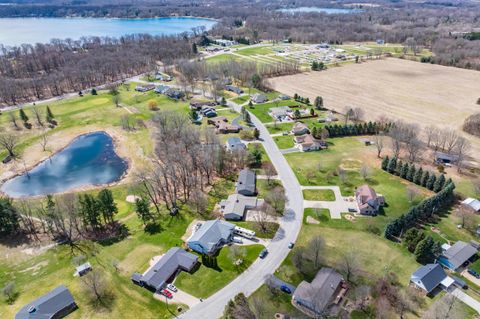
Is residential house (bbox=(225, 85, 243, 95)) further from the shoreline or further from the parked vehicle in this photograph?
the parked vehicle

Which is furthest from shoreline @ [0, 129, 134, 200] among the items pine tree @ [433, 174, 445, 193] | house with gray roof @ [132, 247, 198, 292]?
pine tree @ [433, 174, 445, 193]

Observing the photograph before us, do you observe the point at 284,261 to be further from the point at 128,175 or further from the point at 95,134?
the point at 95,134

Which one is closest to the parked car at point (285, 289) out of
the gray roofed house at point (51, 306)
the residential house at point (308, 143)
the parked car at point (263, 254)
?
the parked car at point (263, 254)

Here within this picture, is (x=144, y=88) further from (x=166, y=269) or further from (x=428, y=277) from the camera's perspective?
(x=428, y=277)

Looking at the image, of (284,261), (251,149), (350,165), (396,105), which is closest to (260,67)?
(396,105)

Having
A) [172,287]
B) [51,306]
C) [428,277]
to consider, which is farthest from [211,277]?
[428,277]

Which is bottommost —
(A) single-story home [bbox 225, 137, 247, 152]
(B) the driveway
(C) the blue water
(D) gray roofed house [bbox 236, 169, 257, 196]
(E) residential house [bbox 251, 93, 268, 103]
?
(C) the blue water
